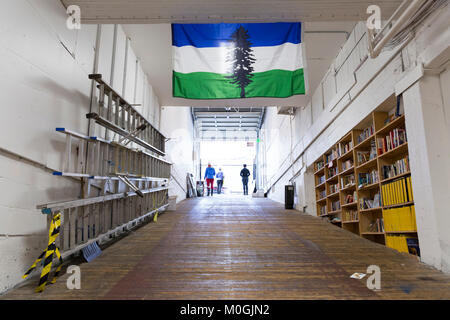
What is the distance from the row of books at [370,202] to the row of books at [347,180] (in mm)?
430

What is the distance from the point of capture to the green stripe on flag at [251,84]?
341 cm

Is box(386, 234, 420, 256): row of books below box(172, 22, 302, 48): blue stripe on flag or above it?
below

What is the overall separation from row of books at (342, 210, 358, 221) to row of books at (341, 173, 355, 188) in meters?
0.54

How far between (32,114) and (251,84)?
2.66 m

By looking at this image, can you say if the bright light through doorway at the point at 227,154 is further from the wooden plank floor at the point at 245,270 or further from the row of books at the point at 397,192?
the wooden plank floor at the point at 245,270

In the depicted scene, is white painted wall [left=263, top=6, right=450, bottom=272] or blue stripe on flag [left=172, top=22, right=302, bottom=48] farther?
blue stripe on flag [left=172, top=22, right=302, bottom=48]

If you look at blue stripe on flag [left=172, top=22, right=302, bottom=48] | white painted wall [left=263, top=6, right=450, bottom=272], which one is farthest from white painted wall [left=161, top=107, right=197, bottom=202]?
white painted wall [left=263, top=6, right=450, bottom=272]

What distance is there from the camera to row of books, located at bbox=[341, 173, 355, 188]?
4.59 m

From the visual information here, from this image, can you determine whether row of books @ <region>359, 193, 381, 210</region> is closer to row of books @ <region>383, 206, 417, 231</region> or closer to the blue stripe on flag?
row of books @ <region>383, 206, 417, 231</region>

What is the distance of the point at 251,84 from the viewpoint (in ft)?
11.4

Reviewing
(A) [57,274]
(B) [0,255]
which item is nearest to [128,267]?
(A) [57,274]

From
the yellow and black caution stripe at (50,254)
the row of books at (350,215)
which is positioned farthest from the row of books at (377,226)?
the yellow and black caution stripe at (50,254)

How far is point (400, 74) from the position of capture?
9.31 ft
